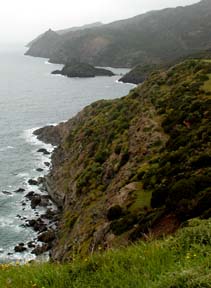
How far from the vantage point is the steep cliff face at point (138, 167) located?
81.3 ft

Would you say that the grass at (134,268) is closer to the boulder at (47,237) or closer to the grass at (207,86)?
the boulder at (47,237)

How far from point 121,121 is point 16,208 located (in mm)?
16690

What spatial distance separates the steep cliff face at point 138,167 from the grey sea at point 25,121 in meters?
4.67

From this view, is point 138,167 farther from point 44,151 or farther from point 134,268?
point 44,151

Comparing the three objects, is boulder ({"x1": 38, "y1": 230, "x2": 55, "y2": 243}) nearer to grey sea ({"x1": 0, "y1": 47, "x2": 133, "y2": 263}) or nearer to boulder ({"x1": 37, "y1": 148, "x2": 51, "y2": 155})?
grey sea ({"x1": 0, "y1": 47, "x2": 133, "y2": 263})

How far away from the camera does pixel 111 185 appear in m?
40.8

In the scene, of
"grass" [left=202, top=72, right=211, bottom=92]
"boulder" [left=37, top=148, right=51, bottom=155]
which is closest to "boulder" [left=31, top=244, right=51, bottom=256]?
"grass" [left=202, top=72, right=211, bottom=92]

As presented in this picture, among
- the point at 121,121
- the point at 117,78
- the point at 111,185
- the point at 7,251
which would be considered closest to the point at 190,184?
the point at 111,185

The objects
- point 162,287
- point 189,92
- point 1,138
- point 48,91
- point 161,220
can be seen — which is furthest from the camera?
point 48,91

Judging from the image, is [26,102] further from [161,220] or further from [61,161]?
[161,220]

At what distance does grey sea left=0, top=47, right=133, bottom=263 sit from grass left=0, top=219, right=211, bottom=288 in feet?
104

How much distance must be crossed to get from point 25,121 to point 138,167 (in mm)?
71418

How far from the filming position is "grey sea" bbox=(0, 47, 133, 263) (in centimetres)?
4884

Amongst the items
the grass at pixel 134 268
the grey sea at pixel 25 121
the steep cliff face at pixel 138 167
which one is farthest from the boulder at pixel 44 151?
the grass at pixel 134 268
